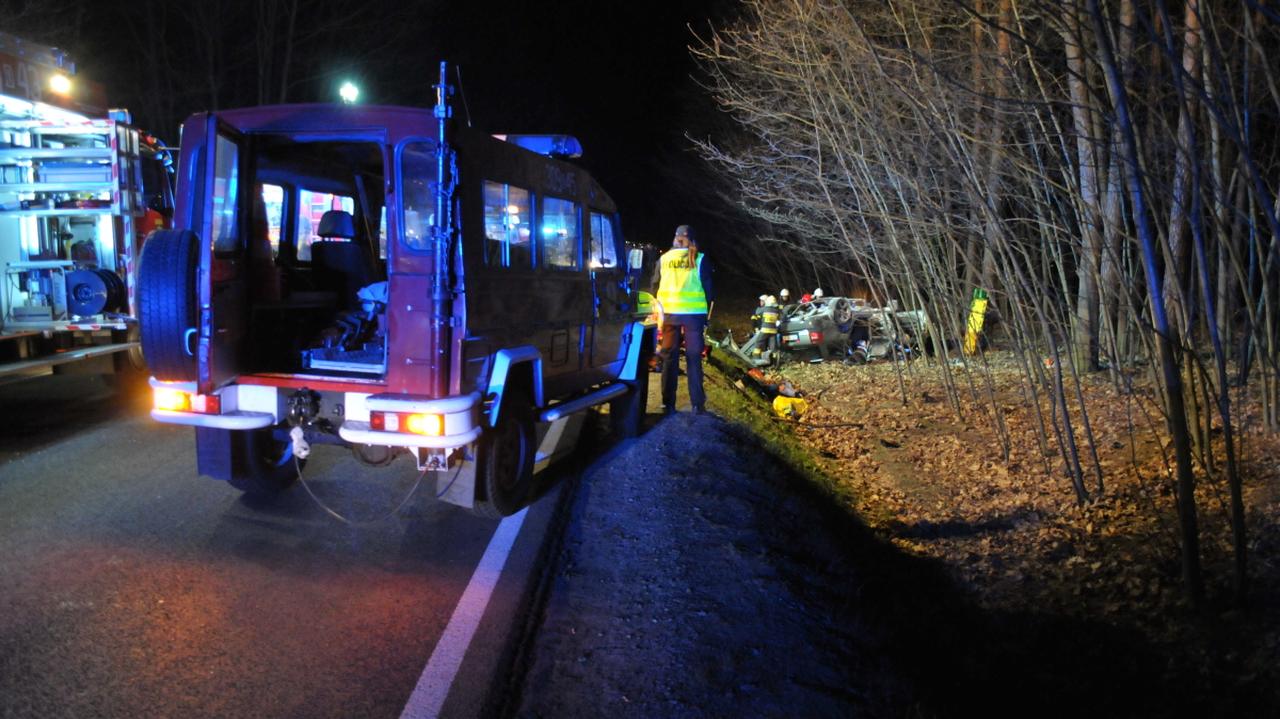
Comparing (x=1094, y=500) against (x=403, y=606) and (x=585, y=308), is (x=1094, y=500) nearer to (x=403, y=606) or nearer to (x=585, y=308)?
(x=585, y=308)

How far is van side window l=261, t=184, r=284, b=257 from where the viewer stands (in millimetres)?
6750

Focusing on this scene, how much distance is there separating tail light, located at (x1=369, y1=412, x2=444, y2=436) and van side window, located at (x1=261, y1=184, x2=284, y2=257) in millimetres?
2070

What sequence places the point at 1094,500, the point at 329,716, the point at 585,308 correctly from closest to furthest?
the point at 329,716
the point at 1094,500
the point at 585,308

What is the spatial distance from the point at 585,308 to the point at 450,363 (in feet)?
8.44

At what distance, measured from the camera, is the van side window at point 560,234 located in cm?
712

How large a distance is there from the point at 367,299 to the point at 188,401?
1.48 metres

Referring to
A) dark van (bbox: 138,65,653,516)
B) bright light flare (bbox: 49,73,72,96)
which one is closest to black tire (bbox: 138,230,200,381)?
dark van (bbox: 138,65,653,516)

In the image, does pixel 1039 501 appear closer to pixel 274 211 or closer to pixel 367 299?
pixel 367 299

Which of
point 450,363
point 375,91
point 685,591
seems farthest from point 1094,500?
point 375,91

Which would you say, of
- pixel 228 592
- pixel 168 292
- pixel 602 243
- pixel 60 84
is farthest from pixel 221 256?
pixel 60 84

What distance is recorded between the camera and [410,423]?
5.45 metres

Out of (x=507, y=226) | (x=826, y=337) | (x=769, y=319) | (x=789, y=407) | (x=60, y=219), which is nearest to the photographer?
(x=507, y=226)

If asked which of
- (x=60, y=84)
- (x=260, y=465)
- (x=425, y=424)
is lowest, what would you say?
(x=260, y=465)

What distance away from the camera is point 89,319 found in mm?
10875
